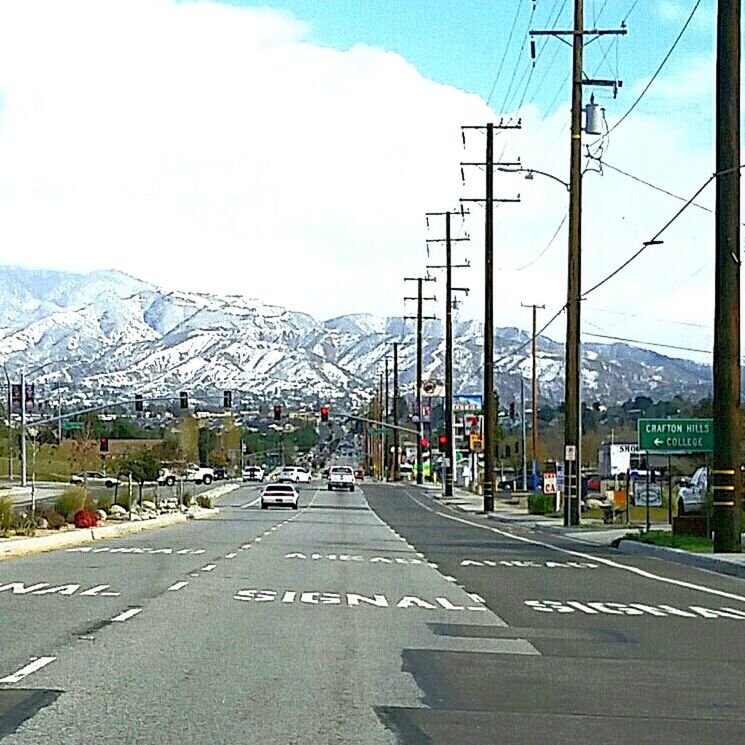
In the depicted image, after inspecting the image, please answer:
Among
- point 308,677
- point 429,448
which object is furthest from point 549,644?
point 429,448

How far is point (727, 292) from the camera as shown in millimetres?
31922

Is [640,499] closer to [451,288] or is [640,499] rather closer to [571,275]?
[451,288]

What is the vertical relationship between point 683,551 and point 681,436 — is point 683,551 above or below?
below

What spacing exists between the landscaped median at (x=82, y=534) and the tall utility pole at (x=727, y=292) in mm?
14604

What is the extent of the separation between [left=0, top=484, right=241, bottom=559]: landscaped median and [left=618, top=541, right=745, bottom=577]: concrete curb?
13.5m

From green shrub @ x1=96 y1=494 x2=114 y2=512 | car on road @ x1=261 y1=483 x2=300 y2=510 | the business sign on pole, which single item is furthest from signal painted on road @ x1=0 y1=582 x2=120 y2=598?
the business sign on pole

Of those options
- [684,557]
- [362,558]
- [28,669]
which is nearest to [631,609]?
[28,669]

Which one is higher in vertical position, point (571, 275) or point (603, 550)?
point (571, 275)

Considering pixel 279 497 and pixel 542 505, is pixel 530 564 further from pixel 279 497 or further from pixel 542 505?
pixel 279 497

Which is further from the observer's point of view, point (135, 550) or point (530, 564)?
point (135, 550)

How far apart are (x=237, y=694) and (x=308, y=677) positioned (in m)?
1.26

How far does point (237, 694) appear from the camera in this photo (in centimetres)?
1230

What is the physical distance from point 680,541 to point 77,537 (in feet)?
49.1

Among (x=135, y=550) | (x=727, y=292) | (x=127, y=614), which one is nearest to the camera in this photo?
(x=127, y=614)
